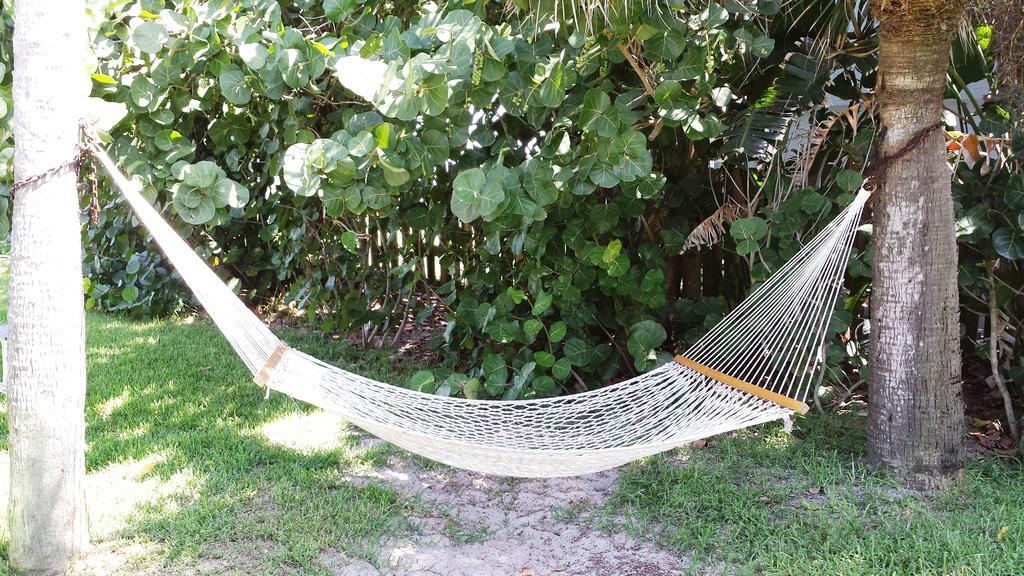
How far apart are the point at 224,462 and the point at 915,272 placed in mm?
2113

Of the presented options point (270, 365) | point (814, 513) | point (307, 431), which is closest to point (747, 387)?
point (814, 513)

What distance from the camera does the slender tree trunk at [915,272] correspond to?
2.21m

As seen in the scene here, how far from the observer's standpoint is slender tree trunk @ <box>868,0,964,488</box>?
221 centimetres

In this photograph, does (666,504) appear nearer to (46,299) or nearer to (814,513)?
(814,513)

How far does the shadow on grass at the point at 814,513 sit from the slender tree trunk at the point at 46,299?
4.40 ft

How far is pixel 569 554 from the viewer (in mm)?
2076

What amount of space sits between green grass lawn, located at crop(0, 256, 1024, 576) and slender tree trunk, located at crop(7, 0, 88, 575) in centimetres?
17

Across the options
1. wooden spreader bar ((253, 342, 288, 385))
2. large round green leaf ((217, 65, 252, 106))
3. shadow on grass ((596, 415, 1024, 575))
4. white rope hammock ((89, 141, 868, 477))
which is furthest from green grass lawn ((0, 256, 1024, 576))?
large round green leaf ((217, 65, 252, 106))

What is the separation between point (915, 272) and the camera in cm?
227

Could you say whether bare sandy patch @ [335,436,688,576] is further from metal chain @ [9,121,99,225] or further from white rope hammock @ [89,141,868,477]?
metal chain @ [9,121,99,225]

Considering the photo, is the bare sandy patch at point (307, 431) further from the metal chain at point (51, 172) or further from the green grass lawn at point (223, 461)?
the metal chain at point (51, 172)

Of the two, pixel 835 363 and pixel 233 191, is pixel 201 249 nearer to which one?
pixel 233 191

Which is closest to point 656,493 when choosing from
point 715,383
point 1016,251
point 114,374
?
point 715,383

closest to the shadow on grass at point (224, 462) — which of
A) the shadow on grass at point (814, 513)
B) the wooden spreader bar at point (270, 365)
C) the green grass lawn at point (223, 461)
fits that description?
the green grass lawn at point (223, 461)
